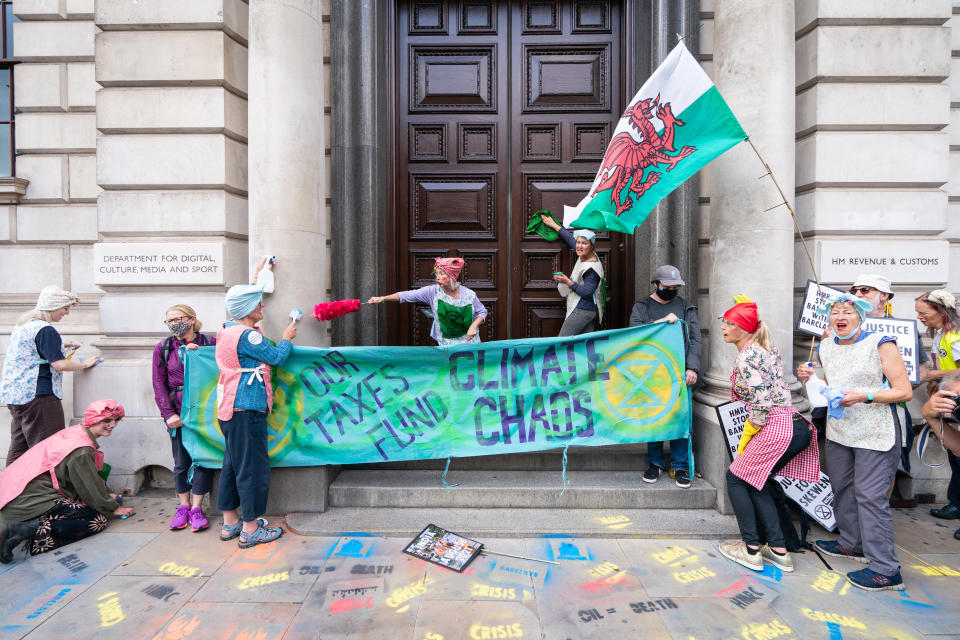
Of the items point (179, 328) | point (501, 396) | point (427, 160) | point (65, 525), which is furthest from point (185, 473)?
point (427, 160)

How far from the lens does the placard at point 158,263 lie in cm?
570

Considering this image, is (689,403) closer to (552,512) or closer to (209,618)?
(552,512)

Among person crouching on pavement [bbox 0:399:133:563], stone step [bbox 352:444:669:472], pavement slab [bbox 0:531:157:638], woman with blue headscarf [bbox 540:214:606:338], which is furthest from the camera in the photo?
woman with blue headscarf [bbox 540:214:606:338]

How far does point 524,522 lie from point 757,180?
417 centimetres

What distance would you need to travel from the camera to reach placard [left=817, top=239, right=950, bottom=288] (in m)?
5.40

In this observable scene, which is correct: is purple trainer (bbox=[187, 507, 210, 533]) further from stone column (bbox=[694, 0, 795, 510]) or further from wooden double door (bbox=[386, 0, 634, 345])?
stone column (bbox=[694, 0, 795, 510])

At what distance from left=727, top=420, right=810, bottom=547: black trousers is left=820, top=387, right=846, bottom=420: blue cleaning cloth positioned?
0.22 m

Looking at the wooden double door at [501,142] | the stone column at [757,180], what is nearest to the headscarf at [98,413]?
the wooden double door at [501,142]

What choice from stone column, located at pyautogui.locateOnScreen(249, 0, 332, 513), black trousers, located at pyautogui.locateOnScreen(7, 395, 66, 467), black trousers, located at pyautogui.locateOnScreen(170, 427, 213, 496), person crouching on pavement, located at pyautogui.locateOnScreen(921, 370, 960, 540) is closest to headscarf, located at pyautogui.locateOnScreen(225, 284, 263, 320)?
stone column, located at pyautogui.locateOnScreen(249, 0, 332, 513)

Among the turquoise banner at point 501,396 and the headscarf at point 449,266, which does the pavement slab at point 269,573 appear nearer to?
the turquoise banner at point 501,396

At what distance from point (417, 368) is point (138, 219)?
3944 mm

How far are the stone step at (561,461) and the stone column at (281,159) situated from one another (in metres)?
2.07

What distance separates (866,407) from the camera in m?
3.79

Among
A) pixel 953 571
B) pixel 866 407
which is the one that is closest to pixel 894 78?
pixel 866 407
